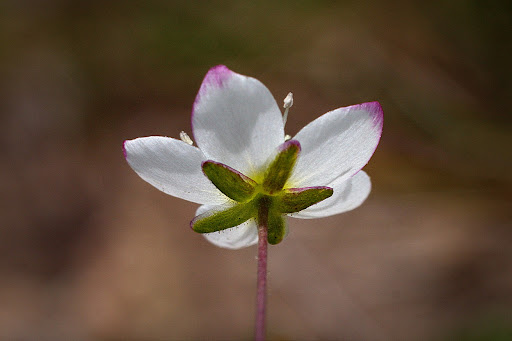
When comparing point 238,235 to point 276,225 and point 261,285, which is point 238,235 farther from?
point 261,285

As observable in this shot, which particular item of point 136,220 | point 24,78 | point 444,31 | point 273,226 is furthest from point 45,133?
point 273,226

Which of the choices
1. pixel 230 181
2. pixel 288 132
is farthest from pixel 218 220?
pixel 288 132

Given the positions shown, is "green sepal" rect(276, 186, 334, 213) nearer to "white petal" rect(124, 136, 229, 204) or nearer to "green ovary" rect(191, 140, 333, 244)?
"green ovary" rect(191, 140, 333, 244)

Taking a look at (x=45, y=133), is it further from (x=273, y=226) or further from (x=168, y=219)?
(x=273, y=226)

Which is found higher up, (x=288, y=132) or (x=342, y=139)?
(x=288, y=132)

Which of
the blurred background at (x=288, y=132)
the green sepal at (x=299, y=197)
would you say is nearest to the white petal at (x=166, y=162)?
the green sepal at (x=299, y=197)

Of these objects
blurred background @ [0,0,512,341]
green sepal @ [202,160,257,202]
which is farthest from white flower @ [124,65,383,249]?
blurred background @ [0,0,512,341]
